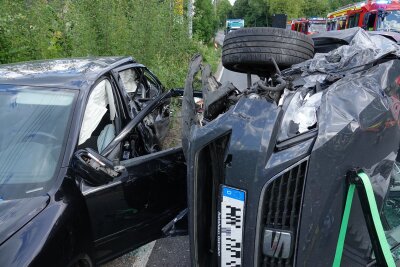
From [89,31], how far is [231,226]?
19.9 feet

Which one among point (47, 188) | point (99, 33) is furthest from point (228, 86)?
point (99, 33)

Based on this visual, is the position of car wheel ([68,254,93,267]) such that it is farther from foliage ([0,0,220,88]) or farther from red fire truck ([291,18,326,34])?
red fire truck ([291,18,326,34])

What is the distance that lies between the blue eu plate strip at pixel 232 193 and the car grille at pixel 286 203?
121 millimetres

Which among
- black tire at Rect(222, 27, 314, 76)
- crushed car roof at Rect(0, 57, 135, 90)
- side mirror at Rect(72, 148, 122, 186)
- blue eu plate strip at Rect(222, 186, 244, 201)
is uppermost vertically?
black tire at Rect(222, 27, 314, 76)

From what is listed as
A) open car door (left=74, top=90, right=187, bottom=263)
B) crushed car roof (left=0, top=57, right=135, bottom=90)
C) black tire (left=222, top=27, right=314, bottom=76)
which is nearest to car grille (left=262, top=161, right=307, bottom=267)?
open car door (left=74, top=90, right=187, bottom=263)

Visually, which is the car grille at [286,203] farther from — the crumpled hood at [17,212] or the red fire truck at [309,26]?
the red fire truck at [309,26]

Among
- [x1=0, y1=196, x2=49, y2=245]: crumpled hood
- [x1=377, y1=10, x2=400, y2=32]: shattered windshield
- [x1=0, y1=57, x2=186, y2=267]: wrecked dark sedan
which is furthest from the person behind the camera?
[x1=377, y1=10, x2=400, y2=32]: shattered windshield

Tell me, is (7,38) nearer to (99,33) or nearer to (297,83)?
(99,33)

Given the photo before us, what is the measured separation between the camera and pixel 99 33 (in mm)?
7520

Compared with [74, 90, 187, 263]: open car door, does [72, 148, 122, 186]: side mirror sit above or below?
above

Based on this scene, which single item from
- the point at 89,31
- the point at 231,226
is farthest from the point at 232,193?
the point at 89,31

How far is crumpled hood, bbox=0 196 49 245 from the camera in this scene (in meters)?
2.05

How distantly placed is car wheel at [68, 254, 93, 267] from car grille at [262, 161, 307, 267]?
1230mm

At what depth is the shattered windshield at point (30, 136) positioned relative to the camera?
2477 mm
